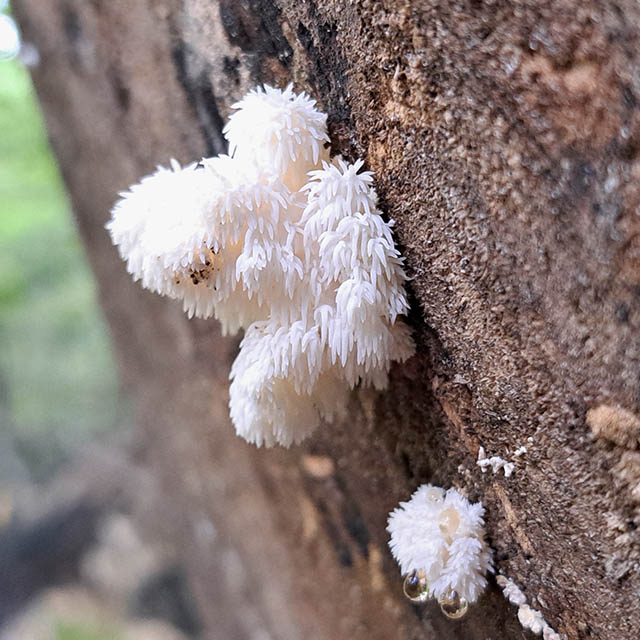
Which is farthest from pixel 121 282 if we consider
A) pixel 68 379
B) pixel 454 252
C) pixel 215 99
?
Result: pixel 68 379

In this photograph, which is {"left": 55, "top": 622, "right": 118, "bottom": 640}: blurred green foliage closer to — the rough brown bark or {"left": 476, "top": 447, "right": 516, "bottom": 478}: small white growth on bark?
the rough brown bark

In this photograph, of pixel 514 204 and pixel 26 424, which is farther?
pixel 26 424

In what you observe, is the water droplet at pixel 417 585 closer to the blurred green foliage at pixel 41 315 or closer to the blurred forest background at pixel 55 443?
the blurred forest background at pixel 55 443

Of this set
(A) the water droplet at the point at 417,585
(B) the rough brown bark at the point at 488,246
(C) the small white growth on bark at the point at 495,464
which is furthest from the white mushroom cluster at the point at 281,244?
(A) the water droplet at the point at 417,585

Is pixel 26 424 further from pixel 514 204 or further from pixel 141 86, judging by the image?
pixel 514 204

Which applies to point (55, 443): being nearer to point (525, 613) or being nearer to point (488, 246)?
point (525, 613)
